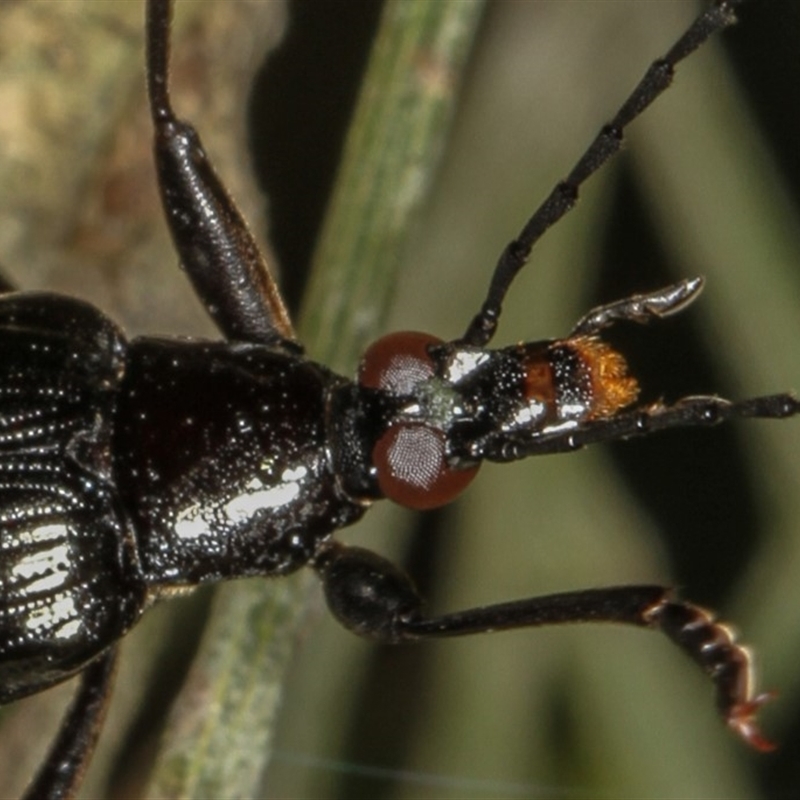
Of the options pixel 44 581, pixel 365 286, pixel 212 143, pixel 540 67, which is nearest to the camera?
pixel 44 581

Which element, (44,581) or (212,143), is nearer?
(44,581)

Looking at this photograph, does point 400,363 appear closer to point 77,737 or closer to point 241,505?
point 241,505

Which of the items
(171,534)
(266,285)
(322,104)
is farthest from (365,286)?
(322,104)

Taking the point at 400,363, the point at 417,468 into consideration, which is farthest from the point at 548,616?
the point at 400,363

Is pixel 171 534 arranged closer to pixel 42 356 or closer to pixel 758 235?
pixel 42 356

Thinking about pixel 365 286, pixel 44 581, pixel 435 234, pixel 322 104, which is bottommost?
pixel 44 581

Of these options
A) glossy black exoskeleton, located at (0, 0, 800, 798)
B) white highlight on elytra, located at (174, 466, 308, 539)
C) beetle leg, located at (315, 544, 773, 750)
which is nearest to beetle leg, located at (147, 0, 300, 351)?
glossy black exoskeleton, located at (0, 0, 800, 798)

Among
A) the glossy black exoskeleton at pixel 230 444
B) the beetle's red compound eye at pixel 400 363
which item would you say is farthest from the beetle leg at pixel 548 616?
the beetle's red compound eye at pixel 400 363

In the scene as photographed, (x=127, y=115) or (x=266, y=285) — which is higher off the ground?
(x=127, y=115)

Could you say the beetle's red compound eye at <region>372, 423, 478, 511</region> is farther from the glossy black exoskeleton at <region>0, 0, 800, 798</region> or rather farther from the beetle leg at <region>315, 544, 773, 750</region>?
the beetle leg at <region>315, 544, 773, 750</region>
